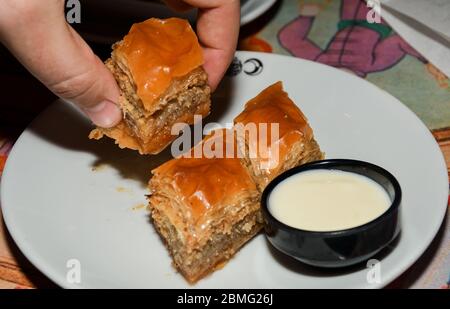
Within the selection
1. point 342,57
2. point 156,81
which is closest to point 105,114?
point 156,81

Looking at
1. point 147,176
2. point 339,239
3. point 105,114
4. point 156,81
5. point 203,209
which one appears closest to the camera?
point 339,239

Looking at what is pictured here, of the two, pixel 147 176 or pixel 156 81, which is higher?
pixel 156 81

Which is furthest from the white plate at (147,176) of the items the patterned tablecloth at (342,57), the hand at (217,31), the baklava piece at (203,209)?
the hand at (217,31)

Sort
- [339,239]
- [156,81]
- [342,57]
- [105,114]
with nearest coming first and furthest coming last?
[339,239], [156,81], [105,114], [342,57]

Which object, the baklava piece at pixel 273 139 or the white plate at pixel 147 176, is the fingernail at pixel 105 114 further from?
the baklava piece at pixel 273 139

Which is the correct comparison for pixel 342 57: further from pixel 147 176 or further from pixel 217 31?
pixel 147 176
